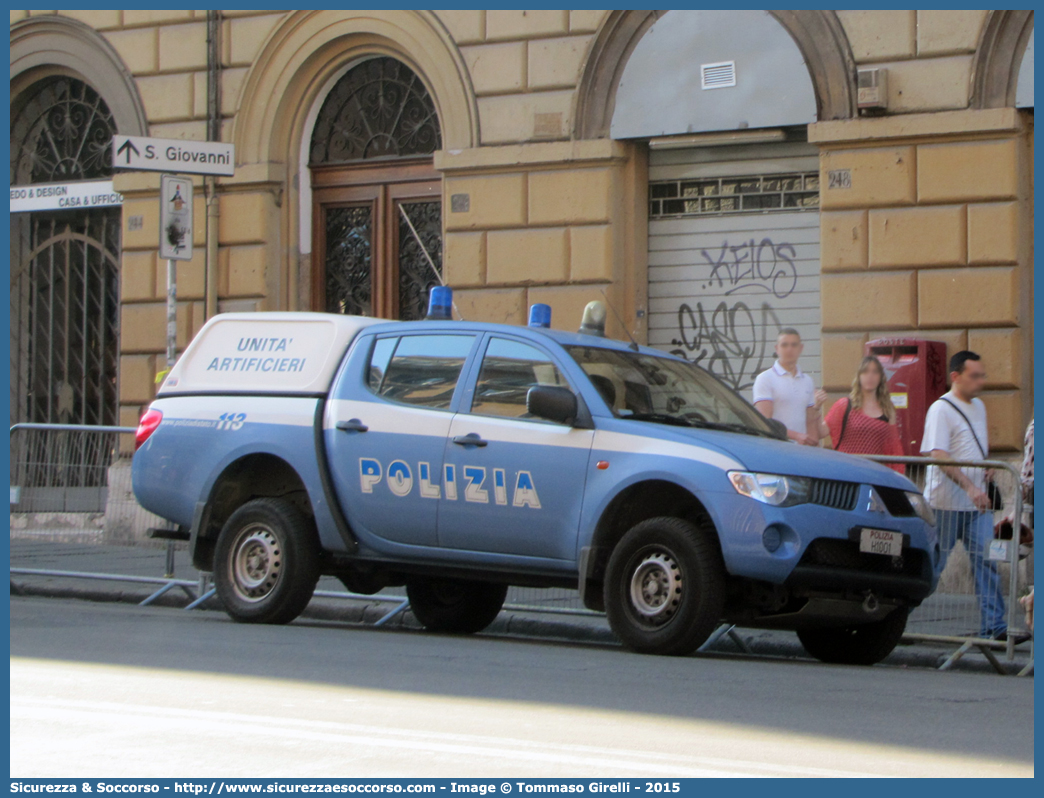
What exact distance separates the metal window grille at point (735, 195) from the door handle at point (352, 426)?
632 centimetres

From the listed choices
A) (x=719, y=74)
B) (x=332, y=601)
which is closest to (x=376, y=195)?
(x=719, y=74)

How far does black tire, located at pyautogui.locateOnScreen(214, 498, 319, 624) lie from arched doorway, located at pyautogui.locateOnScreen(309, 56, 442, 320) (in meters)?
6.89

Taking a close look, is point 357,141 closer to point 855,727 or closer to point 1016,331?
point 1016,331

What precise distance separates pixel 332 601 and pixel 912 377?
194 inches

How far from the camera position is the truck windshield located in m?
8.94

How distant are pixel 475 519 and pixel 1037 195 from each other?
6.40 metres

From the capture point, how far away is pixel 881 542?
8406 mm

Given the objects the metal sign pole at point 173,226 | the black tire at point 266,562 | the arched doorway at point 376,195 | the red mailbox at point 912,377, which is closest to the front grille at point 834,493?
the black tire at point 266,562

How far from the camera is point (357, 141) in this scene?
16906mm

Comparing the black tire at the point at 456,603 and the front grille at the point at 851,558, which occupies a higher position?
the front grille at the point at 851,558

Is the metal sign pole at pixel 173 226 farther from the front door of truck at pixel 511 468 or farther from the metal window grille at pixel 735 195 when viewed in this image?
the front door of truck at pixel 511 468

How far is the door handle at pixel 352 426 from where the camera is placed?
9.43 metres

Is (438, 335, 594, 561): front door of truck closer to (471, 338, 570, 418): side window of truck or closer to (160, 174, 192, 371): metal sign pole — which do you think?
(471, 338, 570, 418): side window of truck
